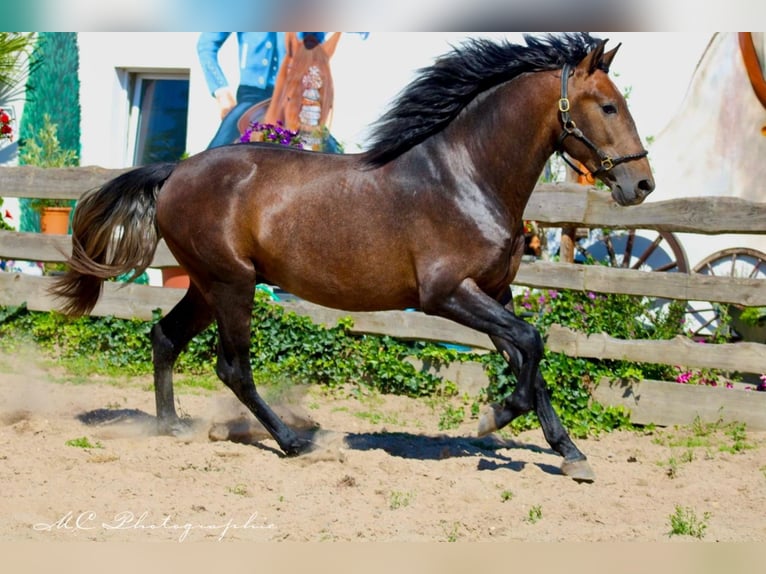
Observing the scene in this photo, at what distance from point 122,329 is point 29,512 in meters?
3.92

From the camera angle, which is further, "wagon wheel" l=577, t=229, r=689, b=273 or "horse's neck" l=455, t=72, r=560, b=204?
"wagon wheel" l=577, t=229, r=689, b=273

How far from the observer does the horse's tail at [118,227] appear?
19.5ft

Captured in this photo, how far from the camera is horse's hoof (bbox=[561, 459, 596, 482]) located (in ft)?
16.7

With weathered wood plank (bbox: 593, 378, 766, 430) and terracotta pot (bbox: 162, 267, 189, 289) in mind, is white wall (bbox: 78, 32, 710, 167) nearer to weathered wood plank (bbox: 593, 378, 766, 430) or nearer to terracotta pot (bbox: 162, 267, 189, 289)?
terracotta pot (bbox: 162, 267, 189, 289)

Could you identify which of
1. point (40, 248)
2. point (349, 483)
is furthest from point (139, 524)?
point (40, 248)

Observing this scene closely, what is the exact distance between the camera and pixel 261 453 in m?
5.53

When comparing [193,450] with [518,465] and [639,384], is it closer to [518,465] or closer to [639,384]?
[518,465]

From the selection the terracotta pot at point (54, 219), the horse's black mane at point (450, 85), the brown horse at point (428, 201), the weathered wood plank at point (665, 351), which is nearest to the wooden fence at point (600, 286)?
the weathered wood plank at point (665, 351)

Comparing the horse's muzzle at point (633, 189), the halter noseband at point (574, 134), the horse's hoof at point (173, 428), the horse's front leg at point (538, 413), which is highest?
the halter noseband at point (574, 134)

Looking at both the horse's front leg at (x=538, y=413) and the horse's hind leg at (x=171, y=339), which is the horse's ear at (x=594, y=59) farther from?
the horse's hind leg at (x=171, y=339)

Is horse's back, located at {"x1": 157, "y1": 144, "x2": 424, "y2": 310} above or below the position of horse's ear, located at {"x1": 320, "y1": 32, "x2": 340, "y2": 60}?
below

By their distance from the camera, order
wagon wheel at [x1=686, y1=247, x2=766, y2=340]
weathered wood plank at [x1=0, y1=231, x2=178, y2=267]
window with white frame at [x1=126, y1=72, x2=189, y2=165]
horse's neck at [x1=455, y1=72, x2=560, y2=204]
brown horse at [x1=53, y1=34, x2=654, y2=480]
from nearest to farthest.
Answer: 1. brown horse at [x1=53, y1=34, x2=654, y2=480]
2. horse's neck at [x1=455, y1=72, x2=560, y2=204]
3. wagon wheel at [x1=686, y1=247, x2=766, y2=340]
4. weathered wood plank at [x1=0, y1=231, x2=178, y2=267]
5. window with white frame at [x1=126, y1=72, x2=189, y2=165]

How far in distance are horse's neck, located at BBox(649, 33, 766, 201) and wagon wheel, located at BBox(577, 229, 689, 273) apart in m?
0.39

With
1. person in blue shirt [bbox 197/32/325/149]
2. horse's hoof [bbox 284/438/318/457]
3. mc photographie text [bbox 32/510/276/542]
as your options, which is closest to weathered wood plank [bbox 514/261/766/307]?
horse's hoof [bbox 284/438/318/457]
